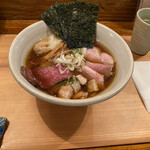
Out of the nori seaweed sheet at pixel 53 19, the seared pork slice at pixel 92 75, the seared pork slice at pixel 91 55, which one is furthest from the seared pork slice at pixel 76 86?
the nori seaweed sheet at pixel 53 19

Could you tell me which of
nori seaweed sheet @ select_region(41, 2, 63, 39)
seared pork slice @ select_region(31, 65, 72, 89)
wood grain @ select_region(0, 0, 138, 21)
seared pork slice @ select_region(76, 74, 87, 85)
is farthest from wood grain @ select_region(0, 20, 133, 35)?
seared pork slice @ select_region(76, 74, 87, 85)

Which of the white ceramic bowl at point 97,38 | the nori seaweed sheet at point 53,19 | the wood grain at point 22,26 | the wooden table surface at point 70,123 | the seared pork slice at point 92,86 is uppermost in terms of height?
the nori seaweed sheet at point 53,19

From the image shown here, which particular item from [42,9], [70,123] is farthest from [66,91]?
[42,9]

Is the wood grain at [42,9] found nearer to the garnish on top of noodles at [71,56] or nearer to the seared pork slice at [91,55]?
the garnish on top of noodles at [71,56]

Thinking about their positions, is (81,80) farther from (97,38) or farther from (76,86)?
(97,38)

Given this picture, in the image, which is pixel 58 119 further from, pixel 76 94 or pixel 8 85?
pixel 8 85

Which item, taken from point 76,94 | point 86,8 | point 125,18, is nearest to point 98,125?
point 76,94

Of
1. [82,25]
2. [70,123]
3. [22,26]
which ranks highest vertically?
[82,25]
